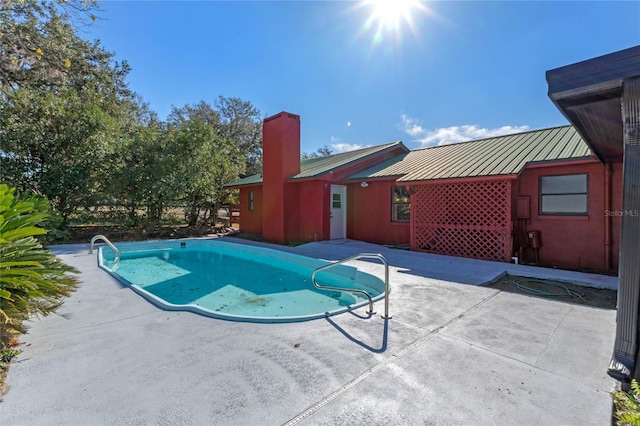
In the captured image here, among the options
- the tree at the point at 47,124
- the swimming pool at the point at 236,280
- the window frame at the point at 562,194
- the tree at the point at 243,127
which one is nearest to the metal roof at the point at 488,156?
the window frame at the point at 562,194

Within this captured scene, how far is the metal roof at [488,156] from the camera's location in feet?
27.7

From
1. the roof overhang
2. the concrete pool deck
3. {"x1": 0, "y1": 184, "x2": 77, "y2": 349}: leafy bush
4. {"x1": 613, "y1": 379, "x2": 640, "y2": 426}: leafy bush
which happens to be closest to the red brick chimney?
the concrete pool deck

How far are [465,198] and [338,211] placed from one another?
16.8ft

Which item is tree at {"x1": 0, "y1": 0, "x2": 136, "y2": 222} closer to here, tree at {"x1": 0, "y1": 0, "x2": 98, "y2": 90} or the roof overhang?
tree at {"x1": 0, "y1": 0, "x2": 98, "y2": 90}

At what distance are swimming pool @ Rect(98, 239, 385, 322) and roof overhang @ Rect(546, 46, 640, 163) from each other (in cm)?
387

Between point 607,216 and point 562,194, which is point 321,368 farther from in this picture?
point 562,194

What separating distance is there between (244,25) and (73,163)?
916cm

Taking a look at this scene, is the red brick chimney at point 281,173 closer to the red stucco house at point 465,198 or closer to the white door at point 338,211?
the red stucco house at point 465,198

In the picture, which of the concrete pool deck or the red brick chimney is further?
the red brick chimney

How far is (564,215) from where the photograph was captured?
8375 millimetres

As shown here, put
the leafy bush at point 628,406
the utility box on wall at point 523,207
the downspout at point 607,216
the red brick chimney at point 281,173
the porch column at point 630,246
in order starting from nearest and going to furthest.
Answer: the leafy bush at point 628,406
the porch column at point 630,246
the downspout at point 607,216
the utility box on wall at point 523,207
the red brick chimney at point 281,173

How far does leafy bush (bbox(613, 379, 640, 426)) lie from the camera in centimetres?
202

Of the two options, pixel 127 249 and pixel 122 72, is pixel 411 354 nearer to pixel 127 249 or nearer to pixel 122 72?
pixel 127 249

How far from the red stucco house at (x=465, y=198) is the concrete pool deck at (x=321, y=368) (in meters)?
4.46
